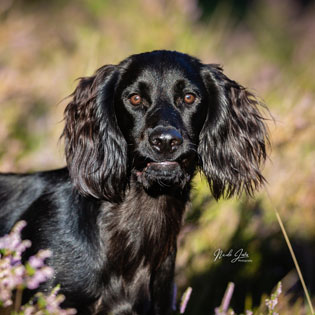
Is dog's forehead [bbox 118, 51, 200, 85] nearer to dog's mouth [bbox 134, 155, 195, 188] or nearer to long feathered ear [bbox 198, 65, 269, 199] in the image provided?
long feathered ear [bbox 198, 65, 269, 199]

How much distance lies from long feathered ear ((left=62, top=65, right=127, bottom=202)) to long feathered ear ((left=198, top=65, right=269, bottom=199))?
0.45 m

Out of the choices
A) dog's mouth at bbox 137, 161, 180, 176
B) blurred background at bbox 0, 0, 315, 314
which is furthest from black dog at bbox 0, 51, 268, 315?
blurred background at bbox 0, 0, 315, 314

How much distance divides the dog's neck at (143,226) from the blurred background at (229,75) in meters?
0.53

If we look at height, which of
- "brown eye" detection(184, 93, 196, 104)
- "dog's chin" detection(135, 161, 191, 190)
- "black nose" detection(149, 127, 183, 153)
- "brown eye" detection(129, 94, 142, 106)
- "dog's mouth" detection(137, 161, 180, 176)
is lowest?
"dog's chin" detection(135, 161, 191, 190)

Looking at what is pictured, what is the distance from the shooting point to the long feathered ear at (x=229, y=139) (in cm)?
306

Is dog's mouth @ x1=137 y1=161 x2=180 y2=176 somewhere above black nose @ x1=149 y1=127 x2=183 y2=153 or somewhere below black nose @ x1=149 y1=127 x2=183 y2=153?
below

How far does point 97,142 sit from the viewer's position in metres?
3.01

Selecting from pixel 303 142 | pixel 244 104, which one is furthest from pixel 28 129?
pixel 244 104

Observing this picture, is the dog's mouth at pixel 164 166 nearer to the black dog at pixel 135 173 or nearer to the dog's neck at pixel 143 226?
the black dog at pixel 135 173

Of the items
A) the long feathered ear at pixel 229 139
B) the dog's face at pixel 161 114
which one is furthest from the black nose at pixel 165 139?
the long feathered ear at pixel 229 139

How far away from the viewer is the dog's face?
265 centimetres

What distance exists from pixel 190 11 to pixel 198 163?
464cm

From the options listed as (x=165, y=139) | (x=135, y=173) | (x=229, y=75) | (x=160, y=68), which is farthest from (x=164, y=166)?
(x=229, y=75)

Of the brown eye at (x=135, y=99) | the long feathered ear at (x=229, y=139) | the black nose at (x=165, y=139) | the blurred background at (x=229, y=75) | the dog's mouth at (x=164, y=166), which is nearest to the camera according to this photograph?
the black nose at (x=165, y=139)
